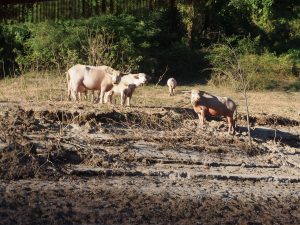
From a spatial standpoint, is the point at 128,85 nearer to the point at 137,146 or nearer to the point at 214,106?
the point at 214,106

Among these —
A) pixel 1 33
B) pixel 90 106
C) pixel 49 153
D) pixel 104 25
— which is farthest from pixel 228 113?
pixel 1 33

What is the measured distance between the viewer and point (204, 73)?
23.6m

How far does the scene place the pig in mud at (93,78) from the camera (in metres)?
13.5

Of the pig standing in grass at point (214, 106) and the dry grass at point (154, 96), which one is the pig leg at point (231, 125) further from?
the dry grass at point (154, 96)

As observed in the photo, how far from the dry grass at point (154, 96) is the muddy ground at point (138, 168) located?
6.45 ft

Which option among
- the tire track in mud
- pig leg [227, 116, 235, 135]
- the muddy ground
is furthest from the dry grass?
the tire track in mud

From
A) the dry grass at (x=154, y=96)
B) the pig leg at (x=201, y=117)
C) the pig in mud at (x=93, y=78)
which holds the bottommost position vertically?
the dry grass at (x=154, y=96)

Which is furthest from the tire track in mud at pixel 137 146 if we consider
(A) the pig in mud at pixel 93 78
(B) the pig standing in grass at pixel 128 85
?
(A) the pig in mud at pixel 93 78

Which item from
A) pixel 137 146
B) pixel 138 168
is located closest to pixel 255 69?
pixel 137 146

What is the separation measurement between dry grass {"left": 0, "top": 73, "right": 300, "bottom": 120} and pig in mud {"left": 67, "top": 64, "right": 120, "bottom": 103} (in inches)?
29.6

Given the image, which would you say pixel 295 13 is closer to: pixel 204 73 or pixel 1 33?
pixel 204 73

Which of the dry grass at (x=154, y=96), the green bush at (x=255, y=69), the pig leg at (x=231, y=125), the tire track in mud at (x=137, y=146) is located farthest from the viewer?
the green bush at (x=255, y=69)

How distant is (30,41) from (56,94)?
7.79 meters

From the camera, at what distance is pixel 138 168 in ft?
31.8
